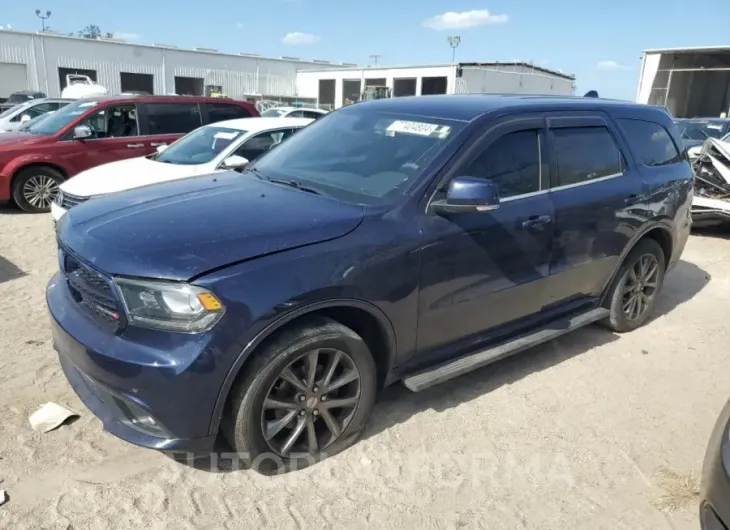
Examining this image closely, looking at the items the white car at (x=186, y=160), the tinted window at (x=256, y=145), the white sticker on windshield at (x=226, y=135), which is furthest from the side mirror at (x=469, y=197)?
the white sticker on windshield at (x=226, y=135)

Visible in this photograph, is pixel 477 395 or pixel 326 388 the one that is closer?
pixel 326 388

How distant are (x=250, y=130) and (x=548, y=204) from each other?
4.55 meters

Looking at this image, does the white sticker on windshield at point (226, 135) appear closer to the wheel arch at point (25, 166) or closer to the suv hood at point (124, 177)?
the suv hood at point (124, 177)

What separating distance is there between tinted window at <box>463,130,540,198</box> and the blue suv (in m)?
0.01

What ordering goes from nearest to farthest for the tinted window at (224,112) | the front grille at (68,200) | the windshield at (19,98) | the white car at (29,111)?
1. the front grille at (68,200)
2. the tinted window at (224,112)
3. the white car at (29,111)
4. the windshield at (19,98)

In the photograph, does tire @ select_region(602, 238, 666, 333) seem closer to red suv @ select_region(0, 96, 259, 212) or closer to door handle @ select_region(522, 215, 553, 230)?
door handle @ select_region(522, 215, 553, 230)

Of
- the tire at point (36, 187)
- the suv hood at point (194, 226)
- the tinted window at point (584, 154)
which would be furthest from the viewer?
the tire at point (36, 187)

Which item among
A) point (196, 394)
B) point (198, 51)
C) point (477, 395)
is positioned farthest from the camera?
point (198, 51)

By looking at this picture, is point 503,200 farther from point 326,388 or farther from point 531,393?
point 326,388

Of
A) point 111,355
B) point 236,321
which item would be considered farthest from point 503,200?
point 111,355

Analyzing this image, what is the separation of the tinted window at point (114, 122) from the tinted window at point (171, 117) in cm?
24

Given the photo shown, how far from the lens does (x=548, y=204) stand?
3.74 metres

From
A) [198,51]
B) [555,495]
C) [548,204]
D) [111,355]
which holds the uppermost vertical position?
[198,51]

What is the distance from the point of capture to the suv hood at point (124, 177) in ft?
21.1
